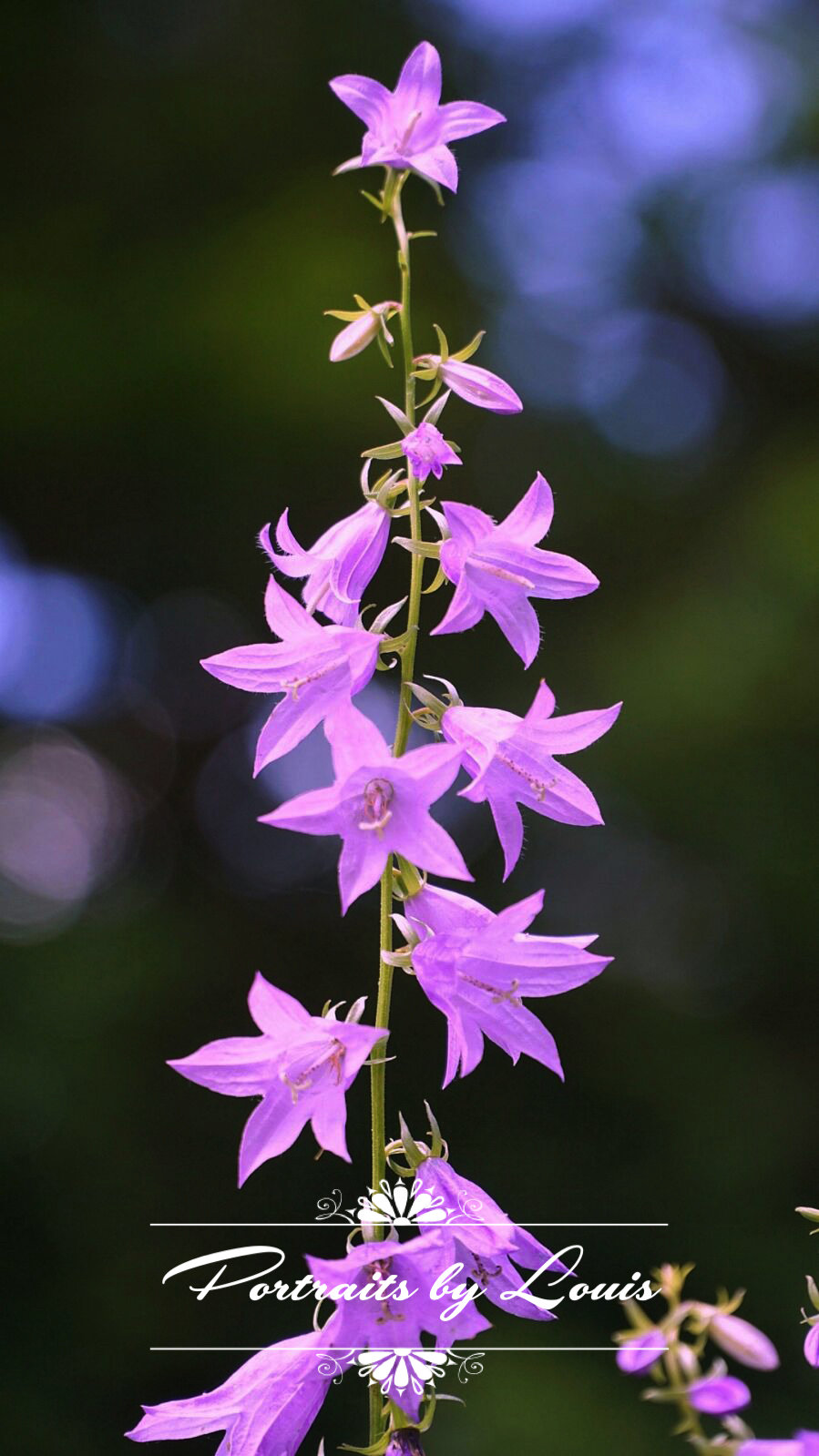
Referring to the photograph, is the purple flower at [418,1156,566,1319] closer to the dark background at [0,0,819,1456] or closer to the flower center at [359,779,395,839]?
the flower center at [359,779,395,839]

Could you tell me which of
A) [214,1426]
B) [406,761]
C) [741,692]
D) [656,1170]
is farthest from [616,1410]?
[406,761]

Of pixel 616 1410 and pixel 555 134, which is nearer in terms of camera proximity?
pixel 616 1410

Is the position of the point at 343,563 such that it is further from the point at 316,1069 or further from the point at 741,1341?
the point at 741,1341

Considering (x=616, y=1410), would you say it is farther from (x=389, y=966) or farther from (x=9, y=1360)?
(x=389, y=966)

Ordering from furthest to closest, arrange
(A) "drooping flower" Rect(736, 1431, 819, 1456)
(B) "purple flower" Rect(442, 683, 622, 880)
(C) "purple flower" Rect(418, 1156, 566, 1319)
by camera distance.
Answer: (B) "purple flower" Rect(442, 683, 622, 880) → (C) "purple flower" Rect(418, 1156, 566, 1319) → (A) "drooping flower" Rect(736, 1431, 819, 1456)

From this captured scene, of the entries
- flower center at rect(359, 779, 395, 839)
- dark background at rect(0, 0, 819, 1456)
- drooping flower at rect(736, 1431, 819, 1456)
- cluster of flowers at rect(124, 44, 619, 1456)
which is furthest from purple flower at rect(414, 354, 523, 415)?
dark background at rect(0, 0, 819, 1456)

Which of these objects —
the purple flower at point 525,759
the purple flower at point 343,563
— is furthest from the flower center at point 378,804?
the purple flower at point 343,563
